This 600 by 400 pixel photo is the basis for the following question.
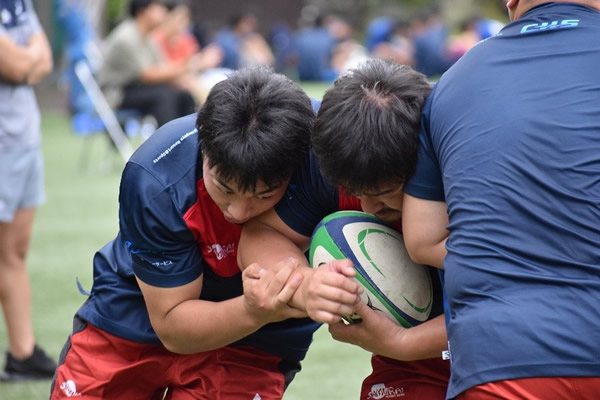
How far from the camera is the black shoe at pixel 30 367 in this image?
16.9ft

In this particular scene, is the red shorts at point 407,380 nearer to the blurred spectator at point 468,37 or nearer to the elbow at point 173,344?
the elbow at point 173,344

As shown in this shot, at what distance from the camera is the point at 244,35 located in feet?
90.0

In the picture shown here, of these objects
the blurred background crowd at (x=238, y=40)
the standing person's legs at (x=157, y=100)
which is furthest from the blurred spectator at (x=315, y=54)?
the standing person's legs at (x=157, y=100)

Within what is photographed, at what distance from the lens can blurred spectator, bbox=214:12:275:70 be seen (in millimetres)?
24812

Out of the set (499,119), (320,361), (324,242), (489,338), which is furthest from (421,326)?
(320,361)

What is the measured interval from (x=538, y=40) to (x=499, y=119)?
24 centimetres

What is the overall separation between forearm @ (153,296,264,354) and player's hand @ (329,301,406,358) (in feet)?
1.06

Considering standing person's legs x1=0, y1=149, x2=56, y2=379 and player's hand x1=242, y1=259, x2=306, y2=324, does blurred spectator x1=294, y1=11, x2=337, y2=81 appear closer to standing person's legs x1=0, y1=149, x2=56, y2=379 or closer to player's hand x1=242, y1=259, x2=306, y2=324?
standing person's legs x1=0, y1=149, x2=56, y2=379

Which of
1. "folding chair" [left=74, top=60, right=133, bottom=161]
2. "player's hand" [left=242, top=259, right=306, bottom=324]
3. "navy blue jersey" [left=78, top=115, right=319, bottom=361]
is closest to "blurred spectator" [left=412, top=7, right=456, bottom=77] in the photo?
"folding chair" [left=74, top=60, right=133, bottom=161]

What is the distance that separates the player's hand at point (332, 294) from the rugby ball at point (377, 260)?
12 centimetres

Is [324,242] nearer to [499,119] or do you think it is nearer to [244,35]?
[499,119]

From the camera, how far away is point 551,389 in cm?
225

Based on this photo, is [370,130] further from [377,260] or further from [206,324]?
[206,324]

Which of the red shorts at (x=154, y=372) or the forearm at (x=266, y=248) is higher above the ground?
the forearm at (x=266, y=248)
